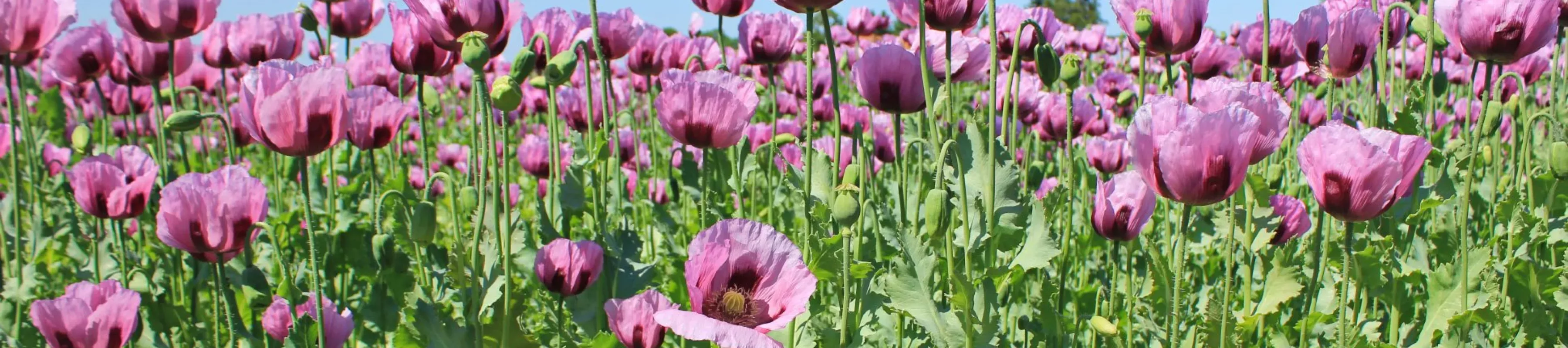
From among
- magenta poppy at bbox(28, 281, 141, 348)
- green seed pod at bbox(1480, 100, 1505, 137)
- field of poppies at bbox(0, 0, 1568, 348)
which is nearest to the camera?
field of poppies at bbox(0, 0, 1568, 348)

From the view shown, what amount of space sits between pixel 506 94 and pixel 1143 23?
3.37ft

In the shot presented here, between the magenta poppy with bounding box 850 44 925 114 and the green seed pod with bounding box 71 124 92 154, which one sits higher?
the magenta poppy with bounding box 850 44 925 114

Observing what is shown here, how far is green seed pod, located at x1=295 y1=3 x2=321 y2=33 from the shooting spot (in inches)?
83.4

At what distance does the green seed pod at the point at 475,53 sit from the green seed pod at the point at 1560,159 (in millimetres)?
1910

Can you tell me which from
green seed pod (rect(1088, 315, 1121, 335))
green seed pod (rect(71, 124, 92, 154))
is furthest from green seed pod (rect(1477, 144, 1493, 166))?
green seed pod (rect(71, 124, 92, 154))

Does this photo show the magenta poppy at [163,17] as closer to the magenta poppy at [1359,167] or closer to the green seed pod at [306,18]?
the green seed pod at [306,18]

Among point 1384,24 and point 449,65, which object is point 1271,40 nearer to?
point 1384,24

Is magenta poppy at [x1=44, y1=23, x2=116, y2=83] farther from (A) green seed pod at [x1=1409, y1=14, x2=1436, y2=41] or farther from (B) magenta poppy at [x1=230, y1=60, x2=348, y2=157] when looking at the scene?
(A) green seed pod at [x1=1409, y1=14, x2=1436, y2=41]

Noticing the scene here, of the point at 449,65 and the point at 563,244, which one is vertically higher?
the point at 449,65

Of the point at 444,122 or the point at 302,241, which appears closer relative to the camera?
the point at 302,241

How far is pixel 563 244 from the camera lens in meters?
1.49

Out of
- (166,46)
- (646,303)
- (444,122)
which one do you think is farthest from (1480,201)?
(444,122)

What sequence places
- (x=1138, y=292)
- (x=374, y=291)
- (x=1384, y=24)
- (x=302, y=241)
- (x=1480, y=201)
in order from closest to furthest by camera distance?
(x=1384, y=24), (x=374, y=291), (x=302, y=241), (x=1138, y=292), (x=1480, y=201)

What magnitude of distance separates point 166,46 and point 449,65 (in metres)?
0.80
